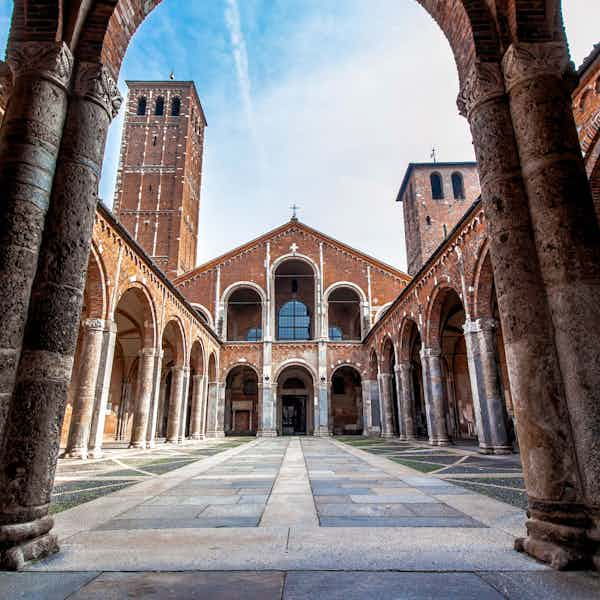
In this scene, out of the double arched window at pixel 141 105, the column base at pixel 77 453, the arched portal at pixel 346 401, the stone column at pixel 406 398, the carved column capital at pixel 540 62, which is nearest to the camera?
the carved column capital at pixel 540 62

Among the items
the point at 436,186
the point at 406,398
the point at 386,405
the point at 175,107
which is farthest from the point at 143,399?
the point at 175,107

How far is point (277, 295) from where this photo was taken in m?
28.7

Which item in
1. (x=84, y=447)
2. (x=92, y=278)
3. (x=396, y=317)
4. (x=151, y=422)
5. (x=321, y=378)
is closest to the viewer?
(x=84, y=447)

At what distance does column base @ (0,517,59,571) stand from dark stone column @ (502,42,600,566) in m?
3.16

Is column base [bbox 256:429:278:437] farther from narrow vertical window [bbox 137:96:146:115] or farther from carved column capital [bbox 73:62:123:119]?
narrow vertical window [bbox 137:96:146:115]

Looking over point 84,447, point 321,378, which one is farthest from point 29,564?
point 321,378

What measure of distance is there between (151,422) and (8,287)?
41.5 feet

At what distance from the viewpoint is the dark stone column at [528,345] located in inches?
96.7

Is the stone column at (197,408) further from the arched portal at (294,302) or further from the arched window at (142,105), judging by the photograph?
the arched window at (142,105)

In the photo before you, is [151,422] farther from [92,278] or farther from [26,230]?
[26,230]

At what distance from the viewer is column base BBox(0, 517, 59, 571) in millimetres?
2322

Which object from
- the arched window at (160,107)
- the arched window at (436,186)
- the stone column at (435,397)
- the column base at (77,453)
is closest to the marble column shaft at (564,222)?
the column base at (77,453)

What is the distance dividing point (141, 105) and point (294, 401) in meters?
26.7

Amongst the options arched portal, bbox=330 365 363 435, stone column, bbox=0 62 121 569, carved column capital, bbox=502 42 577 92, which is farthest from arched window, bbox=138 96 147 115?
carved column capital, bbox=502 42 577 92
